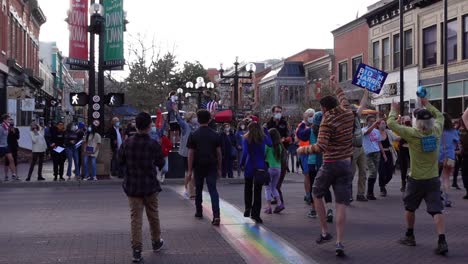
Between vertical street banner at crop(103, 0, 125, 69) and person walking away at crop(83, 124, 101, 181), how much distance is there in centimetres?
313

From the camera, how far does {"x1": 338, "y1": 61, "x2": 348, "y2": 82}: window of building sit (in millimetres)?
46516

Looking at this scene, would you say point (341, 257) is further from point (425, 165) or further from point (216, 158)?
point (216, 158)

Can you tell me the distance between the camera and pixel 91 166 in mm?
19266

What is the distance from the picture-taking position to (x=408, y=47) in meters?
37.9

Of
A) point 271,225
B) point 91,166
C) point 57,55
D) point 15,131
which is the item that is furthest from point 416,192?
point 57,55

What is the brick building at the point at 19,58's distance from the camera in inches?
1366

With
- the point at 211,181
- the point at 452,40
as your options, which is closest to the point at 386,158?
the point at 211,181

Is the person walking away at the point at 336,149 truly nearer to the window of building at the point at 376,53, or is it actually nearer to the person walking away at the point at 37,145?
the person walking away at the point at 37,145

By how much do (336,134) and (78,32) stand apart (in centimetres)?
1452

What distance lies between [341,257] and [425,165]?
1.63 meters

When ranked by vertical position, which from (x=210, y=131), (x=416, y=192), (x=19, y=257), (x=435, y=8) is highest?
(x=435, y=8)

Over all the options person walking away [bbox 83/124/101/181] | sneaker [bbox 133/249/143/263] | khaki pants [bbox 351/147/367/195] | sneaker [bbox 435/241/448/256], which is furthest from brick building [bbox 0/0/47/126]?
sneaker [bbox 435/241/448/256]

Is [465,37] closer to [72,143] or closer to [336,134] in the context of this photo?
[72,143]

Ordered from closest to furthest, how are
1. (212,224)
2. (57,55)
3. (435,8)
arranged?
(212,224) < (435,8) < (57,55)
